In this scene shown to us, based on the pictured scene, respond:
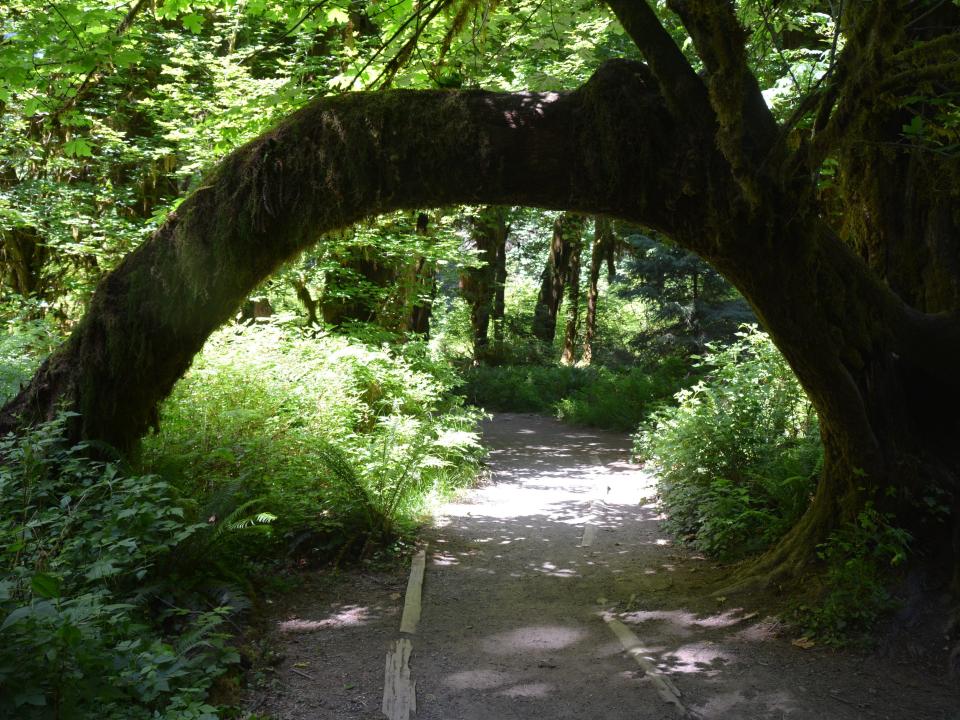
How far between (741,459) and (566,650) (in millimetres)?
3988

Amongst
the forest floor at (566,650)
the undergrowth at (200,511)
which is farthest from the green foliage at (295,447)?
the forest floor at (566,650)

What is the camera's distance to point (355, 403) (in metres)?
10.1

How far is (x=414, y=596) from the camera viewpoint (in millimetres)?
6414

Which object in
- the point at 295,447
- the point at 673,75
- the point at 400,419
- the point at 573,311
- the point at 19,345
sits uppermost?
the point at 673,75

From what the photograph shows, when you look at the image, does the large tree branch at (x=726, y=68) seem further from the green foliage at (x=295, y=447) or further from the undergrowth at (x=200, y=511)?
the green foliage at (x=295, y=447)

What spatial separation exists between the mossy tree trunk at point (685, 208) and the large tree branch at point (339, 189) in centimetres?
1

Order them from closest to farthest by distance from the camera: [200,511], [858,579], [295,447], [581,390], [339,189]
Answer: [339,189], [858,579], [200,511], [295,447], [581,390]

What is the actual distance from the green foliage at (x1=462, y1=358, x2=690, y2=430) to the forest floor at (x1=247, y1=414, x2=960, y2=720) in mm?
8849

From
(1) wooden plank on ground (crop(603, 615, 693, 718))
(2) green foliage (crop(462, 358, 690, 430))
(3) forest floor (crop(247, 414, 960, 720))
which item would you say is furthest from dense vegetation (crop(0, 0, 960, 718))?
(2) green foliage (crop(462, 358, 690, 430))

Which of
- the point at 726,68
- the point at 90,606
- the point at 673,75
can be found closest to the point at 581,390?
the point at 673,75

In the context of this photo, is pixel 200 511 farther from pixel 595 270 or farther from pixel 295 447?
pixel 595 270

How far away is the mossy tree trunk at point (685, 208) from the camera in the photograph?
15.2 feet

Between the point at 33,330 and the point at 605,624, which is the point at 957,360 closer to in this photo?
the point at 605,624

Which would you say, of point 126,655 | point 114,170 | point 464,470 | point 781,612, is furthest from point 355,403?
point 114,170
